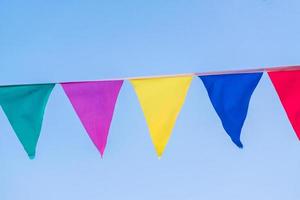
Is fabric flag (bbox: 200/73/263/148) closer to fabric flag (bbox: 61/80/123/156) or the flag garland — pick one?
the flag garland

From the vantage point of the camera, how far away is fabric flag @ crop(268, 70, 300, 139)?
1.32m

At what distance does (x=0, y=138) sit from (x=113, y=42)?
0.64 metres

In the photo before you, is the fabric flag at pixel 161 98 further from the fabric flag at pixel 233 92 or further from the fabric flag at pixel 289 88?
the fabric flag at pixel 289 88

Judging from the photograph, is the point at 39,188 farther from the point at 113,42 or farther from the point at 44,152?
Answer: the point at 113,42

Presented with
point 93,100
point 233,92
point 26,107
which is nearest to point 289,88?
point 233,92

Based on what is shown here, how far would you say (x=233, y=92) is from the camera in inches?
52.3

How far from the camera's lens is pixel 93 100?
1362 mm

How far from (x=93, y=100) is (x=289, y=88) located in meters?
0.67

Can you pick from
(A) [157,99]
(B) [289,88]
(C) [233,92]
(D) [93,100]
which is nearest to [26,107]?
(D) [93,100]

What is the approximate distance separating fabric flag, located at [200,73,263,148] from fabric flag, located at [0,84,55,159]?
559 mm

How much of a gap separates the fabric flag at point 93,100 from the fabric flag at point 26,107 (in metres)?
0.09

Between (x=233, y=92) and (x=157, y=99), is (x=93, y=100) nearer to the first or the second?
(x=157, y=99)

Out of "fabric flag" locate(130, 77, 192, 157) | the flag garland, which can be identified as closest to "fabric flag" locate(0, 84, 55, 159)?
the flag garland

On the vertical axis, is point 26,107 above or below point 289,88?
below
